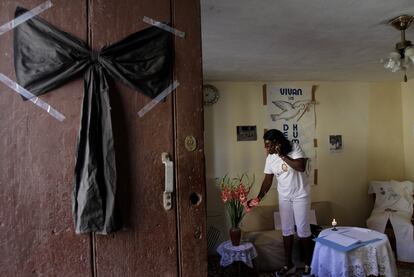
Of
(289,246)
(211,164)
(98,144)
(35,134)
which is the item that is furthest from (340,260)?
(35,134)

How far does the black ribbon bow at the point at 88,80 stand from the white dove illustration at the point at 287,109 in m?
2.97

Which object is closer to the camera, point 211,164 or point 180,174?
point 180,174

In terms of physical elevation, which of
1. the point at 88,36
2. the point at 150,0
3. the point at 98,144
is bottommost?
the point at 98,144

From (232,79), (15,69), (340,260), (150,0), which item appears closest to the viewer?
(15,69)

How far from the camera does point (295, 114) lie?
12.5ft

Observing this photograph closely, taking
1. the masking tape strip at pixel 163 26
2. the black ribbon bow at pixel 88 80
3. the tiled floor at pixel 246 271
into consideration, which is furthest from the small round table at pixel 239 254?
the masking tape strip at pixel 163 26

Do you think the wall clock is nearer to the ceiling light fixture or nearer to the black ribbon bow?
the ceiling light fixture

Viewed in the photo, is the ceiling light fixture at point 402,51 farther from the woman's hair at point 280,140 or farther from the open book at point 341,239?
the open book at point 341,239

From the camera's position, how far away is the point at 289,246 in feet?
9.34

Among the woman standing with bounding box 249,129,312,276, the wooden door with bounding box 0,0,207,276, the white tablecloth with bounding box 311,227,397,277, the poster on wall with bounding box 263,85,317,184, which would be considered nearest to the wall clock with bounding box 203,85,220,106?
the poster on wall with bounding box 263,85,317,184

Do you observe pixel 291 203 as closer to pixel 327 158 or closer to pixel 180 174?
pixel 327 158

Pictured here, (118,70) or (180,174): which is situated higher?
(118,70)

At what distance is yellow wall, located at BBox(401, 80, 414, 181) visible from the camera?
3.92m

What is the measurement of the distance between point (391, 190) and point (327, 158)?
811mm
